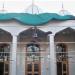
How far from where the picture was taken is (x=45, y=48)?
21875 millimetres

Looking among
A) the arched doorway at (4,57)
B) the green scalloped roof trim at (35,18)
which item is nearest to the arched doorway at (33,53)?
the arched doorway at (4,57)

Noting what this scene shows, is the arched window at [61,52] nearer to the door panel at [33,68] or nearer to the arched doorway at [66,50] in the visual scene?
the arched doorway at [66,50]

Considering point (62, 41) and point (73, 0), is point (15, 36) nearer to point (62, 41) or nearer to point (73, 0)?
point (62, 41)

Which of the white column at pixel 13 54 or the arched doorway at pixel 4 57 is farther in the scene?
the arched doorway at pixel 4 57

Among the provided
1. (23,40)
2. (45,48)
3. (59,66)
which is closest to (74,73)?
(59,66)

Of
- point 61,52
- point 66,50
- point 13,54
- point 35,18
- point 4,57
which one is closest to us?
point 35,18

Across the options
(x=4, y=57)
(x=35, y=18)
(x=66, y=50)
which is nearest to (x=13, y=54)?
(x=4, y=57)

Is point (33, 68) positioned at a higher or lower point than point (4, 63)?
lower

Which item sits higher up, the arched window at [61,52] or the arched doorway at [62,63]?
the arched window at [61,52]

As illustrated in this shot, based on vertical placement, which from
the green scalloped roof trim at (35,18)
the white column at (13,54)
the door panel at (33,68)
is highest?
the green scalloped roof trim at (35,18)

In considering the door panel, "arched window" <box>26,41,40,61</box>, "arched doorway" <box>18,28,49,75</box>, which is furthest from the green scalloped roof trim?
the door panel

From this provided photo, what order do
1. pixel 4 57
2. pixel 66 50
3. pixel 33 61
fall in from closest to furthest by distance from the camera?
pixel 4 57 < pixel 33 61 < pixel 66 50

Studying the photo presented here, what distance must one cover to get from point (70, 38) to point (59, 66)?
1872 millimetres

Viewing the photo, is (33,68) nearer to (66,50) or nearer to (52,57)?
(52,57)
